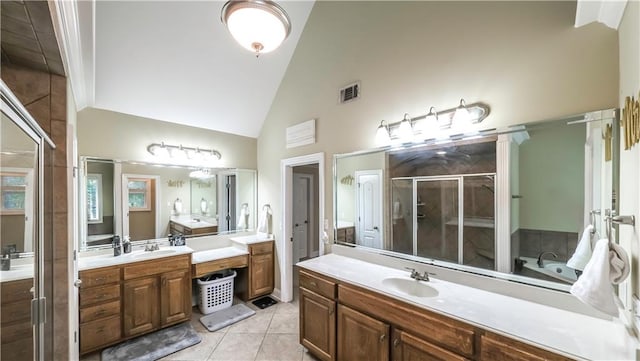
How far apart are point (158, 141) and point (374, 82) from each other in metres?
2.83

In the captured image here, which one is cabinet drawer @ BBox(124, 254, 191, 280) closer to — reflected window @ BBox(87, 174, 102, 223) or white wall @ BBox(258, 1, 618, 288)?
reflected window @ BBox(87, 174, 102, 223)

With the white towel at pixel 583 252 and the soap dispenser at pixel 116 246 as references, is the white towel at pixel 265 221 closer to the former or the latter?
the soap dispenser at pixel 116 246

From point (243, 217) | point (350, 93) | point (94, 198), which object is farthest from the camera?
point (243, 217)

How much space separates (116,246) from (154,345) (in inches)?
45.9

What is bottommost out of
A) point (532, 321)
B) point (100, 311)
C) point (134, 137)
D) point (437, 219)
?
point (100, 311)

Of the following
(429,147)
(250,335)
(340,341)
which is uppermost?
(429,147)

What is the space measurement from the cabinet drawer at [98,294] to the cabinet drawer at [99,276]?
0.05 metres

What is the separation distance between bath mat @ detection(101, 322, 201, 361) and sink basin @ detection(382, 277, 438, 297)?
2.14m

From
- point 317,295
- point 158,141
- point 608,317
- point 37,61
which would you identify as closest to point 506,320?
point 608,317

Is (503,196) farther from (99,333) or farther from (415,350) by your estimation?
(99,333)

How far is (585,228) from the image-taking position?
4.75ft

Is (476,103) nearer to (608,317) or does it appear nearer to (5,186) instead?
(608,317)

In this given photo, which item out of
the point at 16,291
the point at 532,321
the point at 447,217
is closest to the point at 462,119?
the point at 447,217

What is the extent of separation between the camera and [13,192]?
1234 mm
